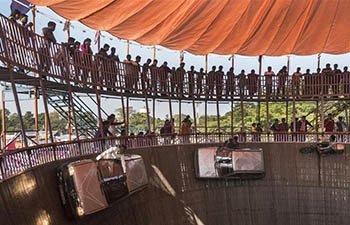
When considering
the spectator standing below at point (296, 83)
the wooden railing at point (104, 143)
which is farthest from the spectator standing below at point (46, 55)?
the spectator standing below at point (296, 83)

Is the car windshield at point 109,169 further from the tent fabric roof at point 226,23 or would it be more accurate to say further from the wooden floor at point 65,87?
the tent fabric roof at point 226,23

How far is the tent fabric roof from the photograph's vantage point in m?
11.5

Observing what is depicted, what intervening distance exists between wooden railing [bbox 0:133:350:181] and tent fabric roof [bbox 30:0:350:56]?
159 inches

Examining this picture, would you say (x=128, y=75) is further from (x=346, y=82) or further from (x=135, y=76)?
(x=346, y=82)

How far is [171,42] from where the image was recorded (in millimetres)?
15094

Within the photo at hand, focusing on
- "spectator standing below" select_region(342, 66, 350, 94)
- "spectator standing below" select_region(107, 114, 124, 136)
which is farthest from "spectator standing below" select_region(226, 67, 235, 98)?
"spectator standing below" select_region(107, 114, 124, 136)

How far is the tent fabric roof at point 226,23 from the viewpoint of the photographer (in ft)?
37.8

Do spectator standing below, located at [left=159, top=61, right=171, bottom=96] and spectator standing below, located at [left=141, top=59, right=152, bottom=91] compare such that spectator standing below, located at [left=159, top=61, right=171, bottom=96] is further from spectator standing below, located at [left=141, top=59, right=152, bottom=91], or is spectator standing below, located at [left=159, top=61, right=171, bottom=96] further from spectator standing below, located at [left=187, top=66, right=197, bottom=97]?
spectator standing below, located at [left=187, top=66, right=197, bottom=97]

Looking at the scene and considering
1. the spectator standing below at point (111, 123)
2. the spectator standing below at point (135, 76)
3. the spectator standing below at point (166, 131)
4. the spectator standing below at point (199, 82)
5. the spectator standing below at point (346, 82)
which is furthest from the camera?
the spectator standing below at point (199, 82)

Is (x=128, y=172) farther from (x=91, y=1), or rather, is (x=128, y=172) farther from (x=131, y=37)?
(x=131, y=37)

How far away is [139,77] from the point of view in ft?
39.8

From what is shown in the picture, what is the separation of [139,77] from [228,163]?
4.18 m

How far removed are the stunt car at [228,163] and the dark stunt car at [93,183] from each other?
436 centimetres

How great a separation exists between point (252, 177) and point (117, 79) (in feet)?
18.6
